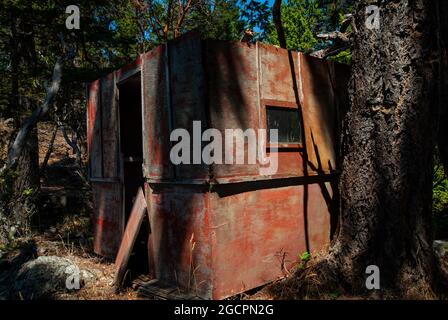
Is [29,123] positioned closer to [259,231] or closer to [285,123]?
[285,123]

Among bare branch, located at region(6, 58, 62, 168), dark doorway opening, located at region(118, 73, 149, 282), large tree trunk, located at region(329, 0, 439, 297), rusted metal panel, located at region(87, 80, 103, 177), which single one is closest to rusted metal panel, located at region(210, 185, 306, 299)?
large tree trunk, located at region(329, 0, 439, 297)

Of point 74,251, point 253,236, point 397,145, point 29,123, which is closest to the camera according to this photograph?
point 397,145

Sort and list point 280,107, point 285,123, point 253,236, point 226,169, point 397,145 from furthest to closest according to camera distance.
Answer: point 285,123 → point 280,107 → point 253,236 → point 226,169 → point 397,145

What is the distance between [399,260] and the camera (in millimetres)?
4477

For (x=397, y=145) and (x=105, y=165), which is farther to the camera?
(x=105, y=165)

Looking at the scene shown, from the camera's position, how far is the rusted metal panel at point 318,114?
6.09 metres

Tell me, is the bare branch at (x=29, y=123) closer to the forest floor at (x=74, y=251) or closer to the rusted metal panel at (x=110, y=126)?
the forest floor at (x=74, y=251)

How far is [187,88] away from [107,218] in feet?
11.3

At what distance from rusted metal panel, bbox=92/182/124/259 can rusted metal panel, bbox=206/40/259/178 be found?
272 cm

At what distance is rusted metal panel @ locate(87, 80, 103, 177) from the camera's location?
718 centimetres

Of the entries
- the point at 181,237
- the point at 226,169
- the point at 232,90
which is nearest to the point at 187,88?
the point at 232,90

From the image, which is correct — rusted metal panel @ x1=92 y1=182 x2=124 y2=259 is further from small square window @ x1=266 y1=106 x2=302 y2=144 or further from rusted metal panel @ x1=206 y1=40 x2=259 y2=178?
small square window @ x1=266 y1=106 x2=302 y2=144

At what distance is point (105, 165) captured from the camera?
7.02m

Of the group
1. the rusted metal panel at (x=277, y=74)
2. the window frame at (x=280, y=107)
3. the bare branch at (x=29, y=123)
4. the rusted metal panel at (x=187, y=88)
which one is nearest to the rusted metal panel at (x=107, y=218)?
the rusted metal panel at (x=187, y=88)
